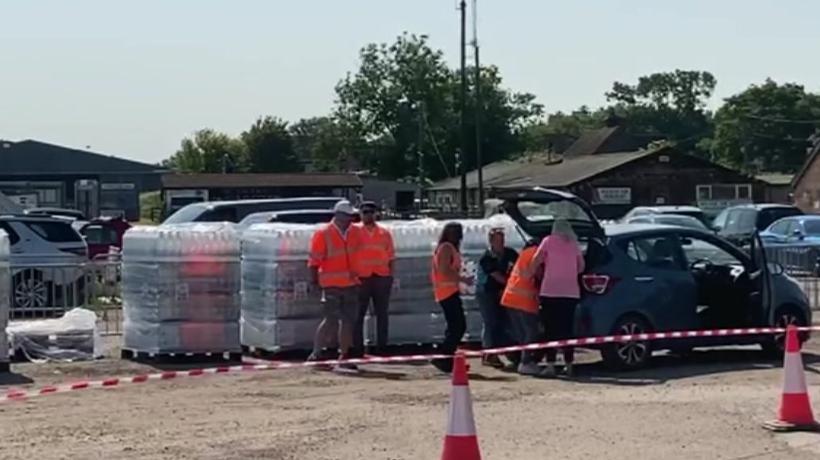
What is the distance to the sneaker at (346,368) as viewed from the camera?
16375 millimetres

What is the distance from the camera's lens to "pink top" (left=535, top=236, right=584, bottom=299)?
16.0m

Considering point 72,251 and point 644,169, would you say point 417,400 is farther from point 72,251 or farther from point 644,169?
point 644,169

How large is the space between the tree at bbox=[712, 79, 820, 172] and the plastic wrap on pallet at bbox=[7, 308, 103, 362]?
121229 millimetres

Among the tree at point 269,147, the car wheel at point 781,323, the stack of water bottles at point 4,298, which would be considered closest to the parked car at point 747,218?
the car wheel at point 781,323

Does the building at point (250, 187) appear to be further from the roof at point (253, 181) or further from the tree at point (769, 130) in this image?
the tree at point (769, 130)

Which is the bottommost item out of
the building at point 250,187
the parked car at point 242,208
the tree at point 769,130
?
the parked car at point 242,208

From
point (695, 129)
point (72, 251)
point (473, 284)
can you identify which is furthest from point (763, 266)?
point (695, 129)

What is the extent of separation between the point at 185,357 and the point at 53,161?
6794cm

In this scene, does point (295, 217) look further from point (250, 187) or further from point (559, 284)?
point (250, 187)

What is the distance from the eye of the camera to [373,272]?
17.2m

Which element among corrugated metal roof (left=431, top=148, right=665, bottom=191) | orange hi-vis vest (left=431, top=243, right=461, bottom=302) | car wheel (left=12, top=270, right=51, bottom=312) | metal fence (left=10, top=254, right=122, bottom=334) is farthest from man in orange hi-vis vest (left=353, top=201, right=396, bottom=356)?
corrugated metal roof (left=431, top=148, right=665, bottom=191)

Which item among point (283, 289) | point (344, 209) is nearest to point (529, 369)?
point (344, 209)

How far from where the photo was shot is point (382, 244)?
56.7ft

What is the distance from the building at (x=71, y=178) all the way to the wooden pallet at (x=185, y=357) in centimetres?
5753
